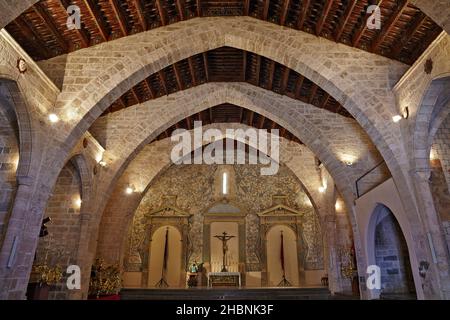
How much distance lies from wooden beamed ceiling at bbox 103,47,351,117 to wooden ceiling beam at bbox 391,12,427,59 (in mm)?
2322

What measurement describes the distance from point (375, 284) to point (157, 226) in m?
9.01

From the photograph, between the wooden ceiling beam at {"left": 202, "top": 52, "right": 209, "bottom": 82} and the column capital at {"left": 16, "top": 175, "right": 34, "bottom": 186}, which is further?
the wooden ceiling beam at {"left": 202, "top": 52, "right": 209, "bottom": 82}

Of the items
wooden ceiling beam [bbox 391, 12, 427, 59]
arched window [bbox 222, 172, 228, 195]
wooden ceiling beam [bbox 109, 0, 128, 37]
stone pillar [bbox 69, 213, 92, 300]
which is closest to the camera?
wooden ceiling beam [bbox 391, 12, 427, 59]

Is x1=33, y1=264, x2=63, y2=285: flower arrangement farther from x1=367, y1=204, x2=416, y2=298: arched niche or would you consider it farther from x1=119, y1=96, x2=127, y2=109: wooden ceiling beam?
x1=367, y1=204, x2=416, y2=298: arched niche

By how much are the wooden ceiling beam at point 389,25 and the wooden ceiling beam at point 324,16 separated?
3.62 feet

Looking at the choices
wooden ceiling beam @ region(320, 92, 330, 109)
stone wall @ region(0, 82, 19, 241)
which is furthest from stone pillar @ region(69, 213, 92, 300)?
wooden ceiling beam @ region(320, 92, 330, 109)

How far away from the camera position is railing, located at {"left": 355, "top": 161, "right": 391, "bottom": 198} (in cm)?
787

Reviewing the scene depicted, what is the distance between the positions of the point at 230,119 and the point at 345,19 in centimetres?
632

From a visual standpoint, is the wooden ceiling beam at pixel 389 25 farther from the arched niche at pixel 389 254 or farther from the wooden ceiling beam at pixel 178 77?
the wooden ceiling beam at pixel 178 77

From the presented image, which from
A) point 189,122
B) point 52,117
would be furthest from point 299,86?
point 52,117

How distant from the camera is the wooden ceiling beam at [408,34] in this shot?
220 inches

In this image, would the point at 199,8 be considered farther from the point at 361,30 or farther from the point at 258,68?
the point at 361,30

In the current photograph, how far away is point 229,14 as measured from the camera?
733cm

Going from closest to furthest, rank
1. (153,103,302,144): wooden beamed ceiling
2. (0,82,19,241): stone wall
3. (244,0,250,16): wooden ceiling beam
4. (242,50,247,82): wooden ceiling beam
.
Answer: (0,82,19,241): stone wall
(244,0,250,16): wooden ceiling beam
(242,50,247,82): wooden ceiling beam
(153,103,302,144): wooden beamed ceiling
